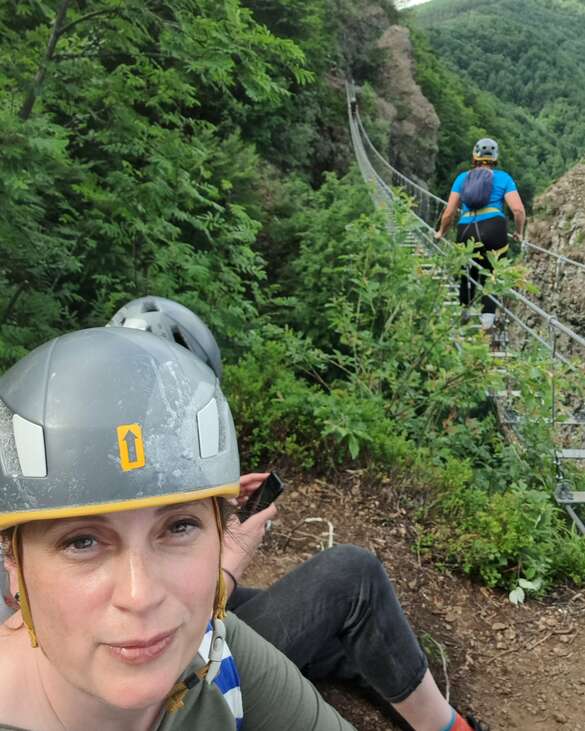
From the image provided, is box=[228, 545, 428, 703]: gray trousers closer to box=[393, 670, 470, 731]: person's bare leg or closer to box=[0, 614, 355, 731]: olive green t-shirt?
box=[393, 670, 470, 731]: person's bare leg

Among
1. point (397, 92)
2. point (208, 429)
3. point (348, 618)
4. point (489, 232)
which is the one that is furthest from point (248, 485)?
point (397, 92)

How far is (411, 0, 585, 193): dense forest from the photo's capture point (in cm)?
6838

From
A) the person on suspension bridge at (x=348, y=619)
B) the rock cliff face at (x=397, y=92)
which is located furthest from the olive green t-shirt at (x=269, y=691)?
the rock cliff face at (x=397, y=92)

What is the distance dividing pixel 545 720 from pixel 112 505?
2.48 metres

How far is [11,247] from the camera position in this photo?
124 inches

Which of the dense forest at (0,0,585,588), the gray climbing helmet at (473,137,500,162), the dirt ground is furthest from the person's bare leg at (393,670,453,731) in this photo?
the gray climbing helmet at (473,137,500,162)

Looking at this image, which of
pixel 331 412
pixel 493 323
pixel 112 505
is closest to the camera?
pixel 112 505

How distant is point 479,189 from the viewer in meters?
6.52

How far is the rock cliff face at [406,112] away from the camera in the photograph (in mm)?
33938

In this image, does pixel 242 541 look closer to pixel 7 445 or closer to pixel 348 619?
pixel 348 619

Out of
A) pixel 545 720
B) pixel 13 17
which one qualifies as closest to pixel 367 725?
pixel 545 720

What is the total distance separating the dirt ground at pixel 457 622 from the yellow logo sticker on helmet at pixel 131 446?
190 cm

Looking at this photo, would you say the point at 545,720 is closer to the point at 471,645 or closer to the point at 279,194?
the point at 471,645

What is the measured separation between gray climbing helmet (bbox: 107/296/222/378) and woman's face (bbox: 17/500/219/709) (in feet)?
4.04
